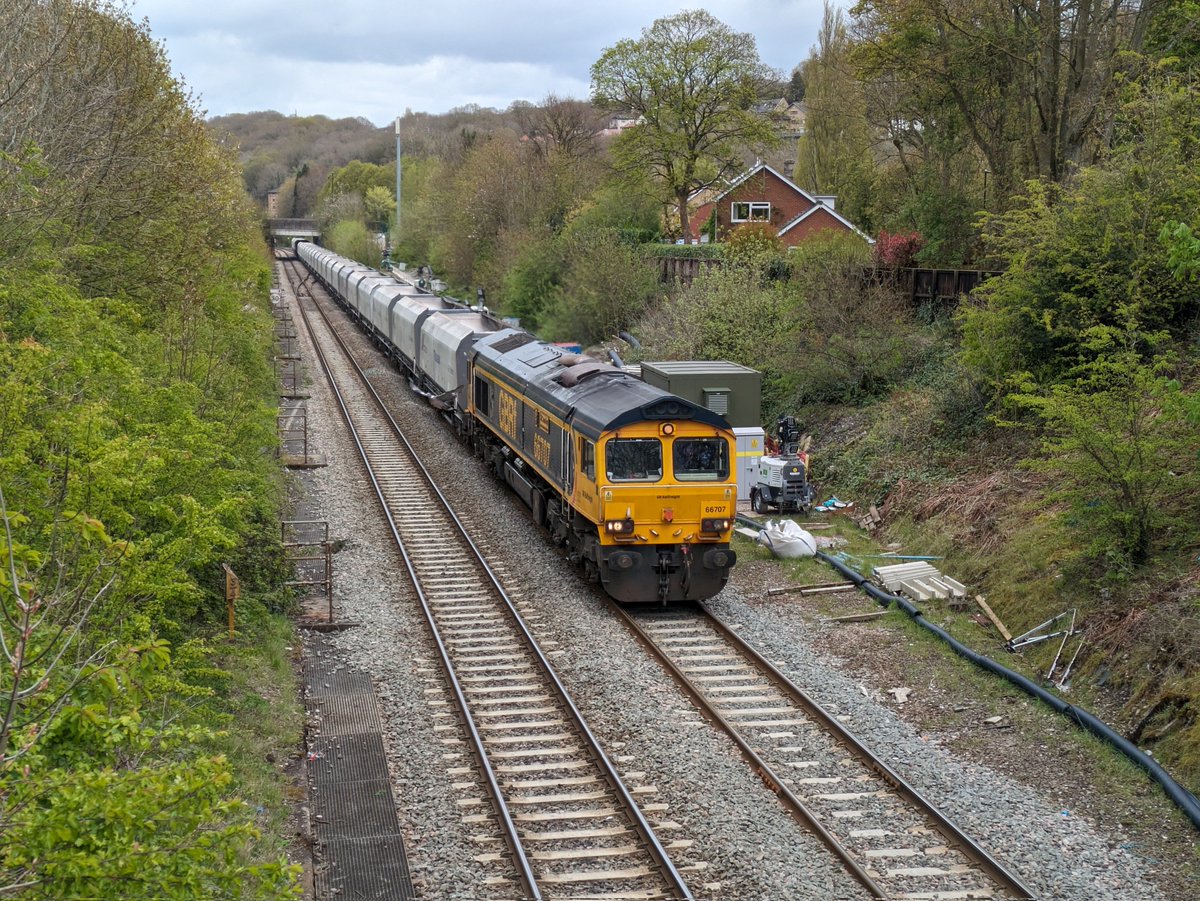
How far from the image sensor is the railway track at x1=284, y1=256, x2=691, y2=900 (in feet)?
30.1

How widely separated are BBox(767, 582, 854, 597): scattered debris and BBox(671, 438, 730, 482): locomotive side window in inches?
89.2

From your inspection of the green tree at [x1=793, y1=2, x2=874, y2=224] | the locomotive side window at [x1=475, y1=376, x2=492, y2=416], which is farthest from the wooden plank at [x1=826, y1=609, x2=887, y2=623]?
the green tree at [x1=793, y1=2, x2=874, y2=224]

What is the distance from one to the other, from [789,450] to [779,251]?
55.2 ft

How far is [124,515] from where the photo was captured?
918cm

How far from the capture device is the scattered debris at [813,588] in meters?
17.0

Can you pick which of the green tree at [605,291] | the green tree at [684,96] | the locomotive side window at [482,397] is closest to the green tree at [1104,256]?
the locomotive side window at [482,397]

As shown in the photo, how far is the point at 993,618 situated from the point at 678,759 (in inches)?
238

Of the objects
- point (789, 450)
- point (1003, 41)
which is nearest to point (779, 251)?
point (1003, 41)

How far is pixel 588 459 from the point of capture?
1603cm

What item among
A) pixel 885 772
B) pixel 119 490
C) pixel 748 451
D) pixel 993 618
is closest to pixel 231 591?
pixel 119 490

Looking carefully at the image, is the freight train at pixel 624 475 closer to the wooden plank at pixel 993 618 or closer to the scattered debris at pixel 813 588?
the scattered debris at pixel 813 588

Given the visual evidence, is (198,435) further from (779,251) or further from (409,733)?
(779,251)

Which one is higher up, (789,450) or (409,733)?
(789,450)

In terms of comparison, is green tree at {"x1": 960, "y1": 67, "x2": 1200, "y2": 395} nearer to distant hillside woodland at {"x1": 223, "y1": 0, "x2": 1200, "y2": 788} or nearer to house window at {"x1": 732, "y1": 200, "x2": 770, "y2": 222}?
distant hillside woodland at {"x1": 223, "y1": 0, "x2": 1200, "y2": 788}
